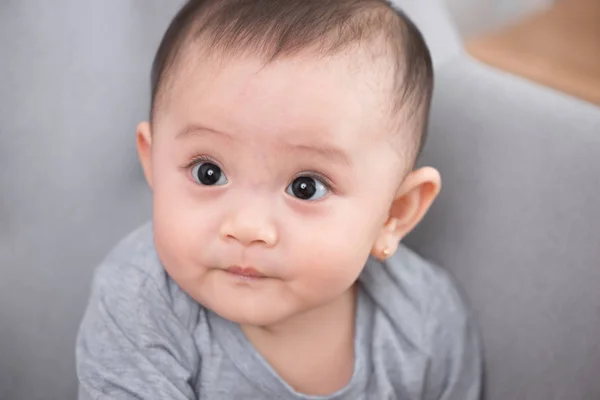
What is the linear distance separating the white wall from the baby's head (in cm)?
96

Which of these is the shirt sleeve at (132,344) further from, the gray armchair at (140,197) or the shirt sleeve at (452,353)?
the shirt sleeve at (452,353)

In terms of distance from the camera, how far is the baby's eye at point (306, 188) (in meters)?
0.73

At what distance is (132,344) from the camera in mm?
794

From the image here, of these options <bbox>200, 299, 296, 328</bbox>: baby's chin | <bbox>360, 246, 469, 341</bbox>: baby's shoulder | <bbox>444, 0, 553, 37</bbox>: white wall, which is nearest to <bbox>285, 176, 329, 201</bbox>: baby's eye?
<bbox>200, 299, 296, 328</bbox>: baby's chin

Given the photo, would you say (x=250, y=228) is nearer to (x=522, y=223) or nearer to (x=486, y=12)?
(x=522, y=223)

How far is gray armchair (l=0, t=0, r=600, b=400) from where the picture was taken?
2.86ft

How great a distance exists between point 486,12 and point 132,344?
1312mm

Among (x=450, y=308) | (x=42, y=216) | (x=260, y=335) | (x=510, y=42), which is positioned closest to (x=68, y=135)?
(x=42, y=216)

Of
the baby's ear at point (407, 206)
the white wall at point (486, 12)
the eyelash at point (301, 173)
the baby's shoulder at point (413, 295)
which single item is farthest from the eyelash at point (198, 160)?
the white wall at point (486, 12)

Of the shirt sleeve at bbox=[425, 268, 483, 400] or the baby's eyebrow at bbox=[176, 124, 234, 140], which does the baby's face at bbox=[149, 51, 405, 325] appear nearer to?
the baby's eyebrow at bbox=[176, 124, 234, 140]

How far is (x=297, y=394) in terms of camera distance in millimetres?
858

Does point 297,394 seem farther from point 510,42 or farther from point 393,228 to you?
point 510,42

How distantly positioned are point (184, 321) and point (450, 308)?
37 cm

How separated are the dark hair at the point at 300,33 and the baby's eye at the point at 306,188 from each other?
A: 0.41ft
